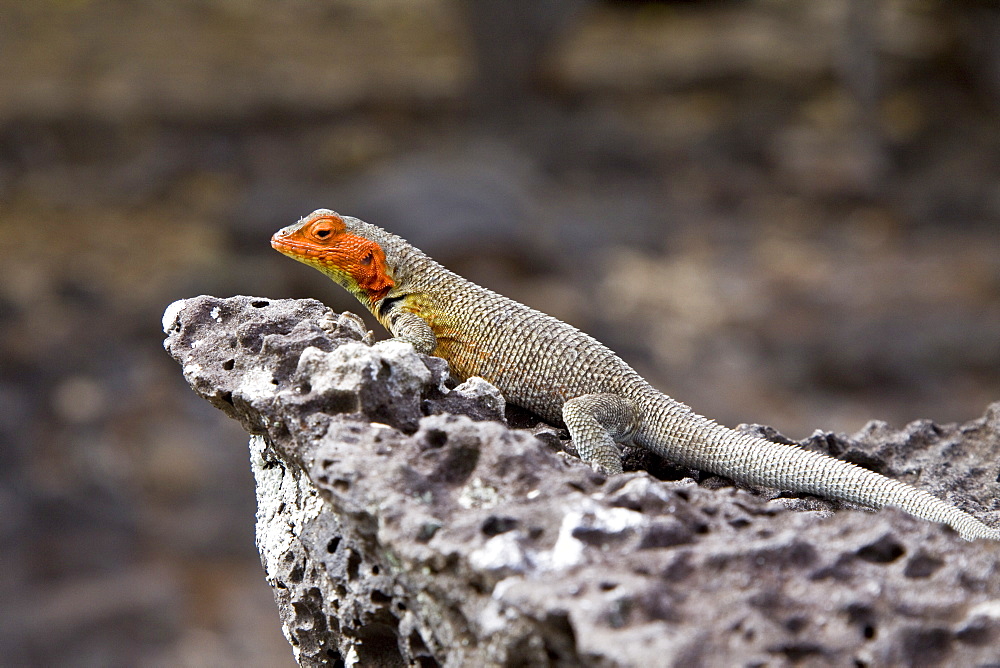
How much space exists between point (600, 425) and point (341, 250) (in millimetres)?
1419

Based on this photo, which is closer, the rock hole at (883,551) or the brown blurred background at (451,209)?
the rock hole at (883,551)

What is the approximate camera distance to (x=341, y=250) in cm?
424

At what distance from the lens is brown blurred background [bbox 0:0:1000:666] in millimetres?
9094

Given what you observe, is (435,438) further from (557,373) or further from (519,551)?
(557,373)

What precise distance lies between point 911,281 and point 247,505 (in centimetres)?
795

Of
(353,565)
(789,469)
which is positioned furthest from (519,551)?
(789,469)

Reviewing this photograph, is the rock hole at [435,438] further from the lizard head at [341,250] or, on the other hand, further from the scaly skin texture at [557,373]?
the lizard head at [341,250]

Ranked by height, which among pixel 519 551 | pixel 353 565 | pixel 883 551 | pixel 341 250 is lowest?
pixel 353 565

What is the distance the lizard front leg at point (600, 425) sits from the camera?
349 cm

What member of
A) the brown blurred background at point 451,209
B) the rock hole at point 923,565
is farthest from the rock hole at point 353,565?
the brown blurred background at point 451,209

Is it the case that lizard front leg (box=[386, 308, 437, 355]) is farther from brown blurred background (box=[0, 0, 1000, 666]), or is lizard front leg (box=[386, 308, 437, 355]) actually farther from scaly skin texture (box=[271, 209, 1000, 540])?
brown blurred background (box=[0, 0, 1000, 666])

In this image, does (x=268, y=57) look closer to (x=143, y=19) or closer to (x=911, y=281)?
(x=143, y=19)

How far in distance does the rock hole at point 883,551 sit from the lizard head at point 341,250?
2464 millimetres

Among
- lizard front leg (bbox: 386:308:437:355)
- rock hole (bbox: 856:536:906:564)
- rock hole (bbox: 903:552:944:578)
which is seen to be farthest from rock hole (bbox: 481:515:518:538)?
lizard front leg (bbox: 386:308:437:355)
